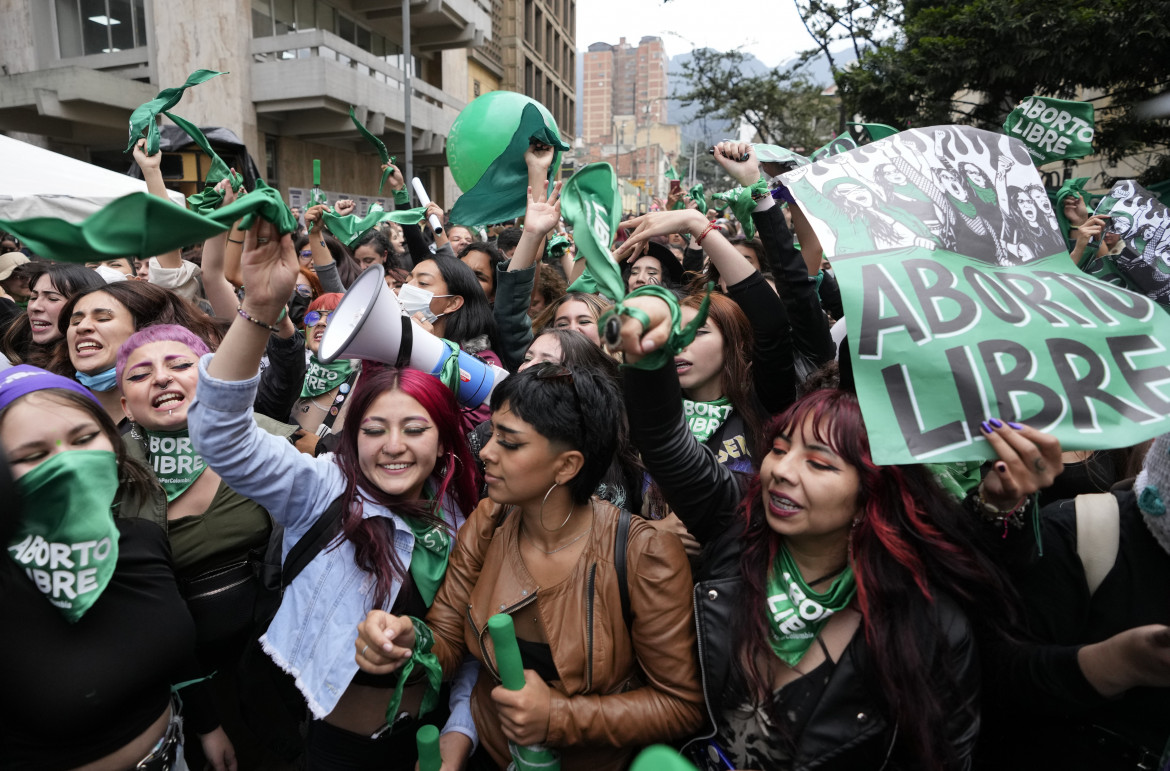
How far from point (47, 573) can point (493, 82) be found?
2966 cm

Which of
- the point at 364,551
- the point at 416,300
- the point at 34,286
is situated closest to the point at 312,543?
the point at 364,551

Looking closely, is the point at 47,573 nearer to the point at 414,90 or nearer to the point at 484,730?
the point at 484,730

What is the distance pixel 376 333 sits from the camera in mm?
2076

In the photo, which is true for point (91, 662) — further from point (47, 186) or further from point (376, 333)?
point (47, 186)

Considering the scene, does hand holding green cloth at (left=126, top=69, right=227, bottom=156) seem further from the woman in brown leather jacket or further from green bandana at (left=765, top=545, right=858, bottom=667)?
green bandana at (left=765, top=545, right=858, bottom=667)

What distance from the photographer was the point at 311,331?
361cm

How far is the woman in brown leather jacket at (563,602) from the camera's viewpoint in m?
1.65

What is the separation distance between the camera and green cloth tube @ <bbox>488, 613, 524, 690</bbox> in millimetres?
1424

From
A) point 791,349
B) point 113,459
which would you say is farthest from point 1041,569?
point 113,459

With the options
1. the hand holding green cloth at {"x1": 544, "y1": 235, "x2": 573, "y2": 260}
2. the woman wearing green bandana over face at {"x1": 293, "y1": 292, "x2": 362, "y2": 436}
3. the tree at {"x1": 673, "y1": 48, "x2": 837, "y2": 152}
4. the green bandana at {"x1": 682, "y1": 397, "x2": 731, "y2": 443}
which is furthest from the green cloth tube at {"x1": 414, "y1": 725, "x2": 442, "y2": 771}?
the tree at {"x1": 673, "y1": 48, "x2": 837, "y2": 152}

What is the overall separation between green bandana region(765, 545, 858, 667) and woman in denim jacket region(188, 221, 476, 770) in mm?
923

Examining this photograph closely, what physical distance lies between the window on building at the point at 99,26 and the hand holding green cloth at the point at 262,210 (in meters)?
17.1

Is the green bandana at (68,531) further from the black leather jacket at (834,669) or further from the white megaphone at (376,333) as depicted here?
the black leather jacket at (834,669)

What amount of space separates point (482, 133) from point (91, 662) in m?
2.62
